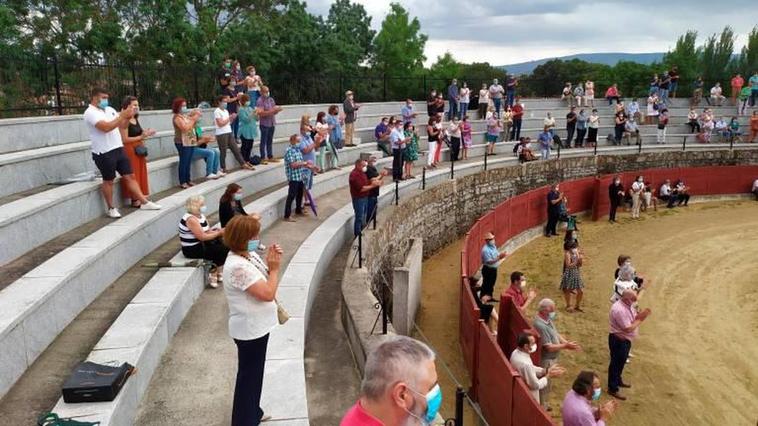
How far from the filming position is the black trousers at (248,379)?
4.74m

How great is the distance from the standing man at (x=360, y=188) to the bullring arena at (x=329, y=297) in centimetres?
40

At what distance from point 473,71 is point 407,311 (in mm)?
57264

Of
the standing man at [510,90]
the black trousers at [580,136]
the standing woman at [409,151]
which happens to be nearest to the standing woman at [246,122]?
the standing woman at [409,151]

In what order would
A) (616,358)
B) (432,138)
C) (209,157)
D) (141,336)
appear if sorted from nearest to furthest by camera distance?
(141,336) → (616,358) → (209,157) → (432,138)

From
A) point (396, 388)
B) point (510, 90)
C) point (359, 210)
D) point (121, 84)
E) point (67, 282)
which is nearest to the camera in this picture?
point (396, 388)

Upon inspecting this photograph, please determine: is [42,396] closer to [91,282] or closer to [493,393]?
[91,282]

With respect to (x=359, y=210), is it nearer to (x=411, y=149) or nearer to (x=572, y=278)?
(x=572, y=278)

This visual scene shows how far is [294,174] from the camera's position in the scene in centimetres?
1177

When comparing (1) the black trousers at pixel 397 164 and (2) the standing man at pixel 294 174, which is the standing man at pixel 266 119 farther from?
(1) the black trousers at pixel 397 164

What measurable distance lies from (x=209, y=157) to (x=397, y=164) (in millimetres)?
5855

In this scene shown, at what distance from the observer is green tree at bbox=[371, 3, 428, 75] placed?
5581 cm

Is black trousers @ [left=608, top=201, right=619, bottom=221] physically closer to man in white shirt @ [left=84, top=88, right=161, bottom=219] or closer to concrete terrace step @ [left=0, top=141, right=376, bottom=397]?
concrete terrace step @ [left=0, top=141, right=376, bottom=397]

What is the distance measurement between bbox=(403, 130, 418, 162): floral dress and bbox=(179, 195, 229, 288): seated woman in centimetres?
1007

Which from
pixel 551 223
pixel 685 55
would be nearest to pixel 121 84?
pixel 551 223
